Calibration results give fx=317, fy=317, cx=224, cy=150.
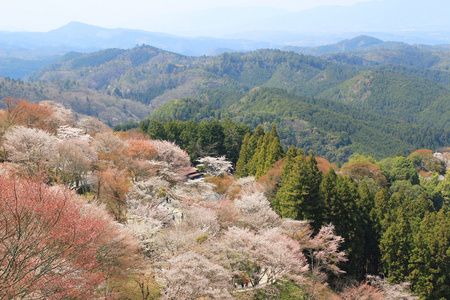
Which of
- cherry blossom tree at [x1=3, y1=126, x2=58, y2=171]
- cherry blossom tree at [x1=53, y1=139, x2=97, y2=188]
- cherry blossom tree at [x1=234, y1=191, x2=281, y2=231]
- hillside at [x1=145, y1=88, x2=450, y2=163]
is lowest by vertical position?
hillside at [x1=145, y1=88, x2=450, y2=163]

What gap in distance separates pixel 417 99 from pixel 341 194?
171 m

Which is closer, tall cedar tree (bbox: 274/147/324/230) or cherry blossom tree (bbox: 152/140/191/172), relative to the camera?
tall cedar tree (bbox: 274/147/324/230)

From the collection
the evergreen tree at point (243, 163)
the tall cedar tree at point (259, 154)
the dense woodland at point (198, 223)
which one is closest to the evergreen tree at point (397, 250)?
the dense woodland at point (198, 223)

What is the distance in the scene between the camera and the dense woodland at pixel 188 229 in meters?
9.56

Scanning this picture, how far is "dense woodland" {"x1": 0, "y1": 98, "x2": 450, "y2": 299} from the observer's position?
9.56 m

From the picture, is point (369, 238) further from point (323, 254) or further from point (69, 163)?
point (69, 163)

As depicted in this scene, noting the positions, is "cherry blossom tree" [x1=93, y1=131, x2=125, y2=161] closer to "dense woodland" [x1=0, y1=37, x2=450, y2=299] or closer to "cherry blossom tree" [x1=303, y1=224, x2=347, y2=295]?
"dense woodland" [x1=0, y1=37, x2=450, y2=299]

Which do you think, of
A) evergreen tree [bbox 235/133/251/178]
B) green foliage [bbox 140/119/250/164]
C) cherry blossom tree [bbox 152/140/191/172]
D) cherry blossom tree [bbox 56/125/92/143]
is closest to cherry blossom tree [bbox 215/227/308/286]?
cherry blossom tree [bbox 152/140/191/172]

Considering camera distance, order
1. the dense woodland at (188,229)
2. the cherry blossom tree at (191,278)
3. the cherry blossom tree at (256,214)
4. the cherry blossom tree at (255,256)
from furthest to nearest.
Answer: the cherry blossom tree at (256,214), the cherry blossom tree at (255,256), the cherry blossom tree at (191,278), the dense woodland at (188,229)

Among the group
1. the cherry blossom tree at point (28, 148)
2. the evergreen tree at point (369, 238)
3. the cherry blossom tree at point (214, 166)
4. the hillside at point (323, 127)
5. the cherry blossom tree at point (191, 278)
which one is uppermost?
the cherry blossom tree at point (28, 148)

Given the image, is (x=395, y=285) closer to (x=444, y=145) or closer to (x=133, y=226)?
(x=133, y=226)

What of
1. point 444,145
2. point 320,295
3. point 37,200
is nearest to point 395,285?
point 320,295

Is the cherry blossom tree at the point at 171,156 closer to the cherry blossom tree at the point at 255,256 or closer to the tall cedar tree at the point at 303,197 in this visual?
the tall cedar tree at the point at 303,197

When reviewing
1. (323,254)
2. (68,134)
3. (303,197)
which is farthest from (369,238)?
(68,134)
